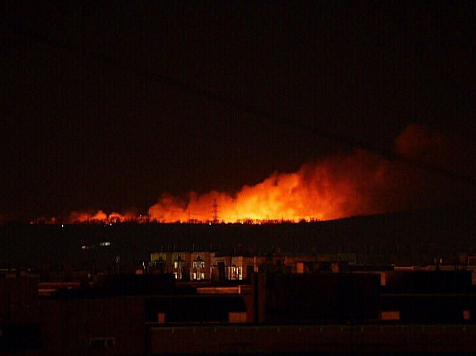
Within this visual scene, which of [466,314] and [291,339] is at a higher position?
[466,314]

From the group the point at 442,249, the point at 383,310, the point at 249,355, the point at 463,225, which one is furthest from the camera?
the point at 463,225

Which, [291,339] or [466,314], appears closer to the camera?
[291,339]

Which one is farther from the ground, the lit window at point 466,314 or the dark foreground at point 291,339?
the lit window at point 466,314

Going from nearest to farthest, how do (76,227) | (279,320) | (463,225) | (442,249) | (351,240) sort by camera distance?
(279,320), (442,249), (463,225), (351,240), (76,227)

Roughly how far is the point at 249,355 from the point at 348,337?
3058 millimetres

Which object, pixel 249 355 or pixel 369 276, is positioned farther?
pixel 369 276

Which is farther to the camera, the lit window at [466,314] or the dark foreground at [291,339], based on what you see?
the lit window at [466,314]

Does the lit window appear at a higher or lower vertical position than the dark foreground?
higher

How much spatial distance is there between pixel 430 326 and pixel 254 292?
391 cm

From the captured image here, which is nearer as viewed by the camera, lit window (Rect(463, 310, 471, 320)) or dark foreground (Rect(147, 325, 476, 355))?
dark foreground (Rect(147, 325, 476, 355))

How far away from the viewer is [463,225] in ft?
297

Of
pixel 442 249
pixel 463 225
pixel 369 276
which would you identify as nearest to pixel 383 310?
pixel 369 276

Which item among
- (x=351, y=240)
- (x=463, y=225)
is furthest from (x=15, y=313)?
(x=351, y=240)

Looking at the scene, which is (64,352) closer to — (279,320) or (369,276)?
(279,320)
